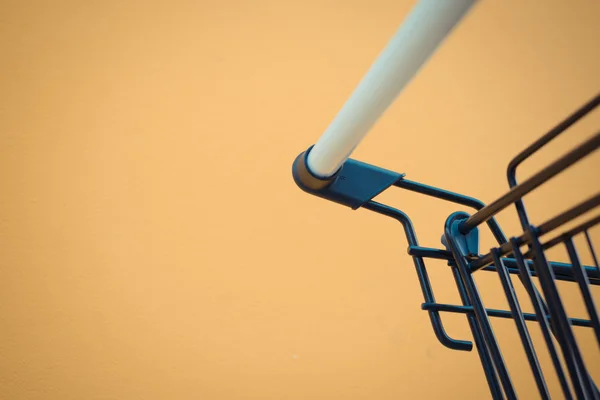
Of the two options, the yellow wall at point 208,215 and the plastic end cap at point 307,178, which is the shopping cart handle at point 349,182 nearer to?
the plastic end cap at point 307,178

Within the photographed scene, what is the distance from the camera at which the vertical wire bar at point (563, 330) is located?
10.3 inches

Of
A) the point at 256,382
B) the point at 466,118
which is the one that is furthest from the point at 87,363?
the point at 466,118

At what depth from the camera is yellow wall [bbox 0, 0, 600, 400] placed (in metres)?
0.63

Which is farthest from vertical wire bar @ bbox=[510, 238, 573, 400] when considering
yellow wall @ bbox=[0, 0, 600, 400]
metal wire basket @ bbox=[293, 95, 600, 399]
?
yellow wall @ bbox=[0, 0, 600, 400]

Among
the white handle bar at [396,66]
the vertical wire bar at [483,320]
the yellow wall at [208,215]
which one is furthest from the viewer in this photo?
the yellow wall at [208,215]

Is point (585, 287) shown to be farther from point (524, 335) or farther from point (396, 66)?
point (396, 66)

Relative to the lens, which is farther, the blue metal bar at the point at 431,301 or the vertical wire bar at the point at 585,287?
the blue metal bar at the point at 431,301

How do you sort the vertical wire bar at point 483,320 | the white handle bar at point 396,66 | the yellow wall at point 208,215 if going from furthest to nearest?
the yellow wall at point 208,215 → the vertical wire bar at point 483,320 → the white handle bar at point 396,66

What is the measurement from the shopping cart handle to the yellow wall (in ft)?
1.20

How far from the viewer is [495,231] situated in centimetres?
41

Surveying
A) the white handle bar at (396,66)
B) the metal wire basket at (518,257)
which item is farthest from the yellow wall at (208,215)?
the white handle bar at (396,66)

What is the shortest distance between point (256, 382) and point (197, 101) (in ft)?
1.36

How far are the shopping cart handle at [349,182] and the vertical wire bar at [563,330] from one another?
0.41 feet

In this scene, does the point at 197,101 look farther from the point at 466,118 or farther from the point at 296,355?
the point at 466,118
